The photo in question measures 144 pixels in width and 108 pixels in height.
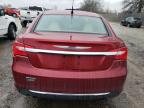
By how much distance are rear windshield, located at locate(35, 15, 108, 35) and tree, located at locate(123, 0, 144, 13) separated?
60.4m

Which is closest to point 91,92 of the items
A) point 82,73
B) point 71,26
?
point 82,73

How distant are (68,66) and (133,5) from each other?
65765 millimetres

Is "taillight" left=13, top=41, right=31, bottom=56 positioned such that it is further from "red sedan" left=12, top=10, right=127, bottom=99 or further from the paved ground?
the paved ground

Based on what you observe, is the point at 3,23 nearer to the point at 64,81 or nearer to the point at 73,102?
the point at 73,102

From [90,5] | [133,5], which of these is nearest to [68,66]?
[133,5]

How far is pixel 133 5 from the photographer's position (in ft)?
223

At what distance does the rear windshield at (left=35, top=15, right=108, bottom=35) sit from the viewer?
5.36 metres

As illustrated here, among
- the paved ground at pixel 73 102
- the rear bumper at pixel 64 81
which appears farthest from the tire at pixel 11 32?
the rear bumper at pixel 64 81

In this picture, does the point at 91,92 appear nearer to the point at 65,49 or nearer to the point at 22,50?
the point at 65,49

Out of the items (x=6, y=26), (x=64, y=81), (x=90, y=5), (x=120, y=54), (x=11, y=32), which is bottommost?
(x=90, y=5)

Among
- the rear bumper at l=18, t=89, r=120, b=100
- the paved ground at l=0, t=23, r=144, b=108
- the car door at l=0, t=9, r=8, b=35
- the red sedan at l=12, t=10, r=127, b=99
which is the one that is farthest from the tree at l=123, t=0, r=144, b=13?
the rear bumper at l=18, t=89, r=120, b=100

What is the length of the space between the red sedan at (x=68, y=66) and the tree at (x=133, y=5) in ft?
202

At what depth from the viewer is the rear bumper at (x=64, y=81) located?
174 inches

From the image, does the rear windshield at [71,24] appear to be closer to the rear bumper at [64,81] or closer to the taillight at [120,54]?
the taillight at [120,54]
